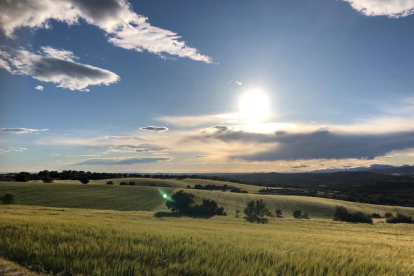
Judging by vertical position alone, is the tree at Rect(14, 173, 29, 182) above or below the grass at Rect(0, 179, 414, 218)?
above

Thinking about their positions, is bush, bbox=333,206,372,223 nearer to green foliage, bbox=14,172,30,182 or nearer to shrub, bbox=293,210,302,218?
shrub, bbox=293,210,302,218

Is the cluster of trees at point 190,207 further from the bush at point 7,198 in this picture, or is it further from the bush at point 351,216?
the bush at point 7,198

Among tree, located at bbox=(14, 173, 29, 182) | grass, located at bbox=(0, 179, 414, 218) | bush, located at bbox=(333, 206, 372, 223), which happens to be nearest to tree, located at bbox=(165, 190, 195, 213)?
grass, located at bbox=(0, 179, 414, 218)

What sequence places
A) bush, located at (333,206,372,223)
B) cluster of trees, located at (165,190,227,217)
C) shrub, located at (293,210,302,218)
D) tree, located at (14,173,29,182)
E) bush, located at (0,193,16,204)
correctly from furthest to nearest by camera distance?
tree, located at (14,173,29,182), shrub, located at (293,210,302,218), bush, located at (333,206,372,223), cluster of trees, located at (165,190,227,217), bush, located at (0,193,16,204)

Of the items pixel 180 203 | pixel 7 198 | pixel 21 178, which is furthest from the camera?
pixel 21 178

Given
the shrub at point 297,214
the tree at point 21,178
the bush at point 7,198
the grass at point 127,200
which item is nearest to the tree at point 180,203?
the grass at point 127,200

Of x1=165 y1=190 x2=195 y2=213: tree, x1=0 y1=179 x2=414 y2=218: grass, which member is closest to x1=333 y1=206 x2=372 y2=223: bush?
x1=0 y1=179 x2=414 y2=218: grass

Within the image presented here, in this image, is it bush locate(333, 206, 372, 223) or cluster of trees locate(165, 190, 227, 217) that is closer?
cluster of trees locate(165, 190, 227, 217)

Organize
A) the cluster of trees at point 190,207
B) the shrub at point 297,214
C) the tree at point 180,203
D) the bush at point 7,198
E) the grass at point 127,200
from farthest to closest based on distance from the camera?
the shrub at point 297,214 → the grass at point 127,200 → the tree at point 180,203 → the cluster of trees at point 190,207 → the bush at point 7,198

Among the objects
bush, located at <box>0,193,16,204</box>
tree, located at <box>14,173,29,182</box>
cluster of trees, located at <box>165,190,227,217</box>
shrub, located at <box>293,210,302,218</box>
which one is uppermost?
tree, located at <box>14,173,29,182</box>

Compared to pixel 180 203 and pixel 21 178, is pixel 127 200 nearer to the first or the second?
pixel 180 203

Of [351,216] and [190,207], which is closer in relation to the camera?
[190,207]

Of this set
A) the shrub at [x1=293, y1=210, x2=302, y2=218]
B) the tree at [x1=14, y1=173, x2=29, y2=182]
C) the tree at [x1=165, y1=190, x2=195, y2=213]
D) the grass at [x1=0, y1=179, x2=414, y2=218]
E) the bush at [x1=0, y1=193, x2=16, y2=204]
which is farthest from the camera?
the tree at [x1=14, y1=173, x2=29, y2=182]

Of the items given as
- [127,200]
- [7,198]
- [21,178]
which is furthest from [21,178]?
[127,200]
